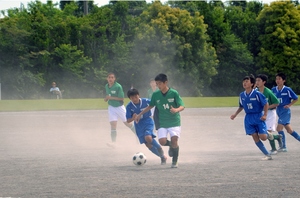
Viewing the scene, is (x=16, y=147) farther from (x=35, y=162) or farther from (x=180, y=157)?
(x=180, y=157)

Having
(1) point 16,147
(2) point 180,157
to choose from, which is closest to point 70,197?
(2) point 180,157

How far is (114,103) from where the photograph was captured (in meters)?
17.9

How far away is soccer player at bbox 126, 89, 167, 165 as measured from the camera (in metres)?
13.0

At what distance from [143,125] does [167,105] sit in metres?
1.22

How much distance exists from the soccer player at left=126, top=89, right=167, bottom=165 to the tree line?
5134cm

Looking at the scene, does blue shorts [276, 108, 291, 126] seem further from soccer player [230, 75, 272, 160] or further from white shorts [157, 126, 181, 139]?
white shorts [157, 126, 181, 139]

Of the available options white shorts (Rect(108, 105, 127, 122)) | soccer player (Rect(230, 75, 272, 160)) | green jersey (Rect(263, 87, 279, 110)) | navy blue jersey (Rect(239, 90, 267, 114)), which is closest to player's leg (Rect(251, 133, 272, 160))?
soccer player (Rect(230, 75, 272, 160))

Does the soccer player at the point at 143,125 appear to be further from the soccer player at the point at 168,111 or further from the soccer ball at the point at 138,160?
the soccer player at the point at 168,111

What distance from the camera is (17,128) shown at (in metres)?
24.2

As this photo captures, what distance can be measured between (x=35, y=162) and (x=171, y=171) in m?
3.14

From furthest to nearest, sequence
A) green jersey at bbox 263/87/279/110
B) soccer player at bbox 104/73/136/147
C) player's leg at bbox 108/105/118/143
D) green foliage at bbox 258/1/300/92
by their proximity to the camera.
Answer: green foliage at bbox 258/1/300/92, player's leg at bbox 108/105/118/143, soccer player at bbox 104/73/136/147, green jersey at bbox 263/87/279/110

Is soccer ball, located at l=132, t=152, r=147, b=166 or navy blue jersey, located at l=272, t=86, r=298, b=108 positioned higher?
navy blue jersey, located at l=272, t=86, r=298, b=108

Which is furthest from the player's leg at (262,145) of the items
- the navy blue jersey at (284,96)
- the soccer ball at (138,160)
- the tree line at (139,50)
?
Answer: the tree line at (139,50)

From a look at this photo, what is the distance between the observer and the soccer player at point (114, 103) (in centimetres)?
1756
